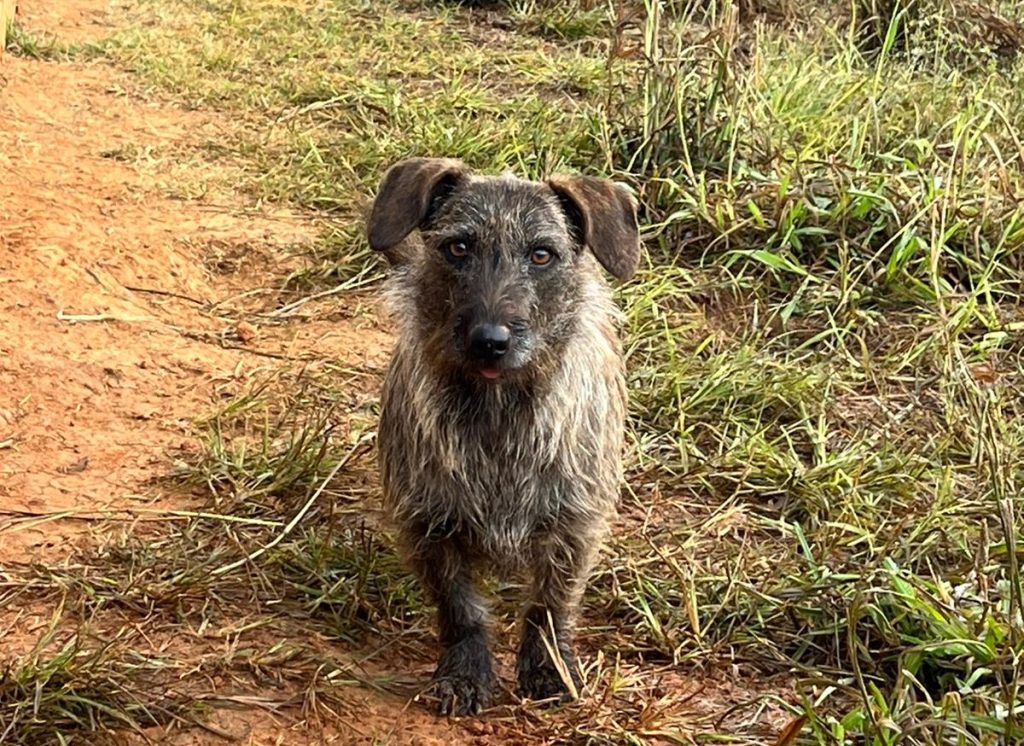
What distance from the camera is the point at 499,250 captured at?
3830 millimetres

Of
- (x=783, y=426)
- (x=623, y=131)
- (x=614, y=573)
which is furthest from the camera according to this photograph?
(x=623, y=131)

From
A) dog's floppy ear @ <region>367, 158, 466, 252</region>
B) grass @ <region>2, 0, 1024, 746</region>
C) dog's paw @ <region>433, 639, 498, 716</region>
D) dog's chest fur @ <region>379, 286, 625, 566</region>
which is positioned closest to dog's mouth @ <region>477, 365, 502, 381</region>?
dog's chest fur @ <region>379, 286, 625, 566</region>

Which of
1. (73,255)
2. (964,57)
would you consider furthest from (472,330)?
(964,57)

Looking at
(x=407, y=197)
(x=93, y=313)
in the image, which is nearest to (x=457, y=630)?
(x=407, y=197)

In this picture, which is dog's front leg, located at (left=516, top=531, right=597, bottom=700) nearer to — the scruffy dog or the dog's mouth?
the scruffy dog

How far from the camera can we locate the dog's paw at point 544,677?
12.4 ft

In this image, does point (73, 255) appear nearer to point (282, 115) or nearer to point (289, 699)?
point (282, 115)

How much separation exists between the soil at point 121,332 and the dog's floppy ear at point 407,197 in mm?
1336

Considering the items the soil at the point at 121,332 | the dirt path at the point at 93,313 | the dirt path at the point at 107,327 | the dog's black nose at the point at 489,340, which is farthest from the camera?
the dirt path at the point at 93,313

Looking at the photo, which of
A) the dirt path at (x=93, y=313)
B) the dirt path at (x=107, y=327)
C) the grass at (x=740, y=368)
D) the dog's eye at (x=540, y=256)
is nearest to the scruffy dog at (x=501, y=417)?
the dog's eye at (x=540, y=256)

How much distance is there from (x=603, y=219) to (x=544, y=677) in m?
1.42

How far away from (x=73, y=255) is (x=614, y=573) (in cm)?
331

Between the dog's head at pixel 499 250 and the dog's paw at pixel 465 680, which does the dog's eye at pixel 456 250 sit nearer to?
the dog's head at pixel 499 250

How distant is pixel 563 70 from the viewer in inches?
359
